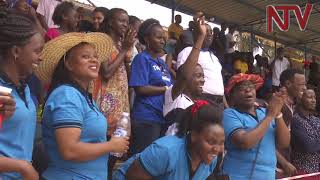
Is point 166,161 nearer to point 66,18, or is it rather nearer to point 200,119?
point 200,119

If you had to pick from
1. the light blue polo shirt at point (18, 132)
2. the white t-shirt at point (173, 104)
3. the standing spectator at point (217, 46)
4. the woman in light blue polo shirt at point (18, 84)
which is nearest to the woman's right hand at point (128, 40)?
the white t-shirt at point (173, 104)

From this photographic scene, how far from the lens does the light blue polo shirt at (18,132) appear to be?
2104 millimetres

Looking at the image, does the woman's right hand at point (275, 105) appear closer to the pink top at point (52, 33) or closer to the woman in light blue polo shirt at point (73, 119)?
the woman in light blue polo shirt at point (73, 119)

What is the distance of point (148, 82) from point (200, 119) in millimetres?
1461

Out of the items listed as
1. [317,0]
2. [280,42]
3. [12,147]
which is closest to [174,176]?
[12,147]

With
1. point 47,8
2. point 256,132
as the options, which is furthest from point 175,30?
point 256,132

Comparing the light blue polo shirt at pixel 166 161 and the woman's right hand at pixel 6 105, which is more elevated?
the woman's right hand at pixel 6 105

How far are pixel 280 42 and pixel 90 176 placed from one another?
14.3 metres

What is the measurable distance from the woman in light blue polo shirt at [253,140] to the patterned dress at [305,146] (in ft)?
2.88

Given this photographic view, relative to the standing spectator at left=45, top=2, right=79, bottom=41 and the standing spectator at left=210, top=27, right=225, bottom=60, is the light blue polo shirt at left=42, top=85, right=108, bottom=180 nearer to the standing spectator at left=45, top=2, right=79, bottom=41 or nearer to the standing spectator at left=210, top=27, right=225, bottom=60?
the standing spectator at left=45, top=2, right=79, bottom=41

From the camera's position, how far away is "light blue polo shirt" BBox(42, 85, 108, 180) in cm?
232

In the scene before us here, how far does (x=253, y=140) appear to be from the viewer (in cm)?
322

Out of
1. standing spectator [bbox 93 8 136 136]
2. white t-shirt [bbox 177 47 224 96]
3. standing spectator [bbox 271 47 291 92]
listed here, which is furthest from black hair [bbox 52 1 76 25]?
standing spectator [bbox 271 47 291 92]

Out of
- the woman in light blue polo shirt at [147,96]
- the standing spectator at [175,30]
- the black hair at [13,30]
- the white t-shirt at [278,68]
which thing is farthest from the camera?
the white t-shirt at [278,68]
